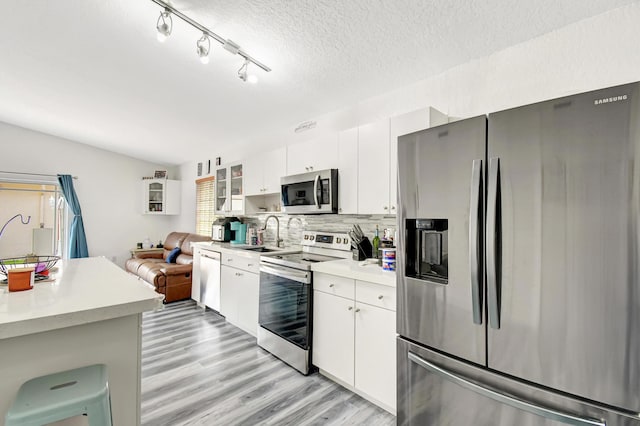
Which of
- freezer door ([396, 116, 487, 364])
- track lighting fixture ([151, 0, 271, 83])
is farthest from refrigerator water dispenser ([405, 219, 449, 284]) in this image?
track lighting fixture ([151, 0, 271, 83])

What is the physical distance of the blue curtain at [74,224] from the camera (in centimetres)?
523

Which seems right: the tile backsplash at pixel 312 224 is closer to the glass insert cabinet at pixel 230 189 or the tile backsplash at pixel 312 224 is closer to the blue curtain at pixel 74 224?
the glass insert cabinet at pixel 230 189

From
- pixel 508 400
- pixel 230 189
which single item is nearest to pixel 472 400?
pixel 508 400

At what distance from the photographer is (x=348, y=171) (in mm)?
2557

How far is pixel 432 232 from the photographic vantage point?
154cm

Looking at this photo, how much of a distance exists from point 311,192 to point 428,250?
149 centimetres

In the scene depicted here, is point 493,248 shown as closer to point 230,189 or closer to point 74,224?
point 230,189

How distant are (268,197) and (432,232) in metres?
2.82

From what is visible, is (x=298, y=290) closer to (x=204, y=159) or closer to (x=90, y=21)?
(x=90, y=21)

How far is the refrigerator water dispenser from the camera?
4.90ft

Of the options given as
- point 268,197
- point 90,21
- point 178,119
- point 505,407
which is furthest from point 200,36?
point 505,407

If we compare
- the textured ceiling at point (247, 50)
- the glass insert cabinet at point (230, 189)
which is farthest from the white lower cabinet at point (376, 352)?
the glass insert cabinet at point (230, 189)

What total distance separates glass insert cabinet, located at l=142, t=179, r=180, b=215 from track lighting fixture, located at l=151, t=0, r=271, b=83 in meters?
4.65

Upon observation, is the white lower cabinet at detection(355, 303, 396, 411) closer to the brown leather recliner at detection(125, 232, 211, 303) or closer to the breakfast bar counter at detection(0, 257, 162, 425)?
the breakfast bar counter at detection(0, 257, 162, 425)
